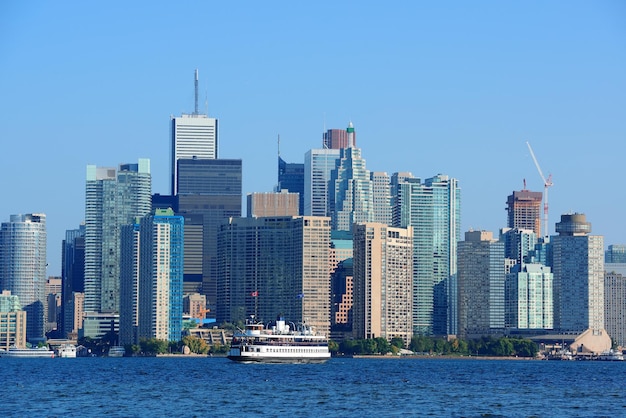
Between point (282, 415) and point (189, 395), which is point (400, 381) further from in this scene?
point (282, 415)

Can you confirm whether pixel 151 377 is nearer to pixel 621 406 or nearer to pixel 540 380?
pixel 540 380

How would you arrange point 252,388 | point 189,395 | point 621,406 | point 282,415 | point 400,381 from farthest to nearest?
1. point 400,381
2. point 252,388
3. point 189,395
4. point 621,406
5. point 282,415

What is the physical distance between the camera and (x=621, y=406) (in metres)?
134

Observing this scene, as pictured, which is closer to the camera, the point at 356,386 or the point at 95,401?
the point at 95,401

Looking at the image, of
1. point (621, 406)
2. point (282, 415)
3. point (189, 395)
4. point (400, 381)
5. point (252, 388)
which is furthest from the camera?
point (400, 381)

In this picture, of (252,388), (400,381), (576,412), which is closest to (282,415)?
(576,412)

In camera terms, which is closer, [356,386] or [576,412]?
[576,412]

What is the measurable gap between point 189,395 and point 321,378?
4306 centimetres

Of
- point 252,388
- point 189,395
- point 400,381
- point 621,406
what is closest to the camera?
point 621,406

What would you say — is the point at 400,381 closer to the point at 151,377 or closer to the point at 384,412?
the point at 151,377

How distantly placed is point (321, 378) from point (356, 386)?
2053 cm

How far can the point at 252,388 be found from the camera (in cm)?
16100

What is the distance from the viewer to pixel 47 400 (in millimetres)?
139625

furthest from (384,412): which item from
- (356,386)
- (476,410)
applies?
(356,386)
